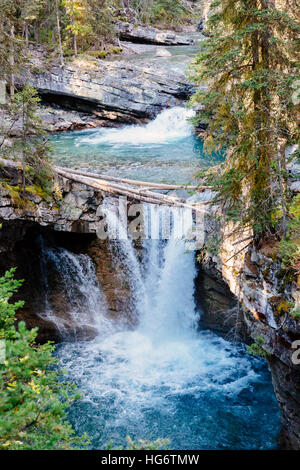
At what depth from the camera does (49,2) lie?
35.0 metres

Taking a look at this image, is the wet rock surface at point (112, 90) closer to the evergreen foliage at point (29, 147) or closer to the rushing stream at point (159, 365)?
the rushing stream at point (159, 365)

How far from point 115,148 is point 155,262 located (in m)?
11.8

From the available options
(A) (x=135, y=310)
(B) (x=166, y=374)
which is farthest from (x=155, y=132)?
(B) (x=166, y=374)

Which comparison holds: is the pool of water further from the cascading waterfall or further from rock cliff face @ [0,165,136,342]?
rock cliff face @ [0,165,136,342]

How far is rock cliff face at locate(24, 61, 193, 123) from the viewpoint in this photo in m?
29.5

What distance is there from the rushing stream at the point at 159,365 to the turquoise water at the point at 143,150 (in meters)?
0.21

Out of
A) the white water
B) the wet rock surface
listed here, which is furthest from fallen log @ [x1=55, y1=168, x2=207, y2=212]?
the wet rock surface

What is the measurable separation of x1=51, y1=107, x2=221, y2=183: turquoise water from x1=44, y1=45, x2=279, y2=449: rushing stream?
21 centimetres

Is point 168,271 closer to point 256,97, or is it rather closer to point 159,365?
point 159,365

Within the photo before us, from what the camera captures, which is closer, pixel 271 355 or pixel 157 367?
pixel 271 355

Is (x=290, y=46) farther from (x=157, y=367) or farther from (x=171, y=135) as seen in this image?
(x=171, y=135)

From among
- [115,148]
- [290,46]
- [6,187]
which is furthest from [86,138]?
[290,46]

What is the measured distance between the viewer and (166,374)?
13.1m

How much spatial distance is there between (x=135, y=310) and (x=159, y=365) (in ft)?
9.35
